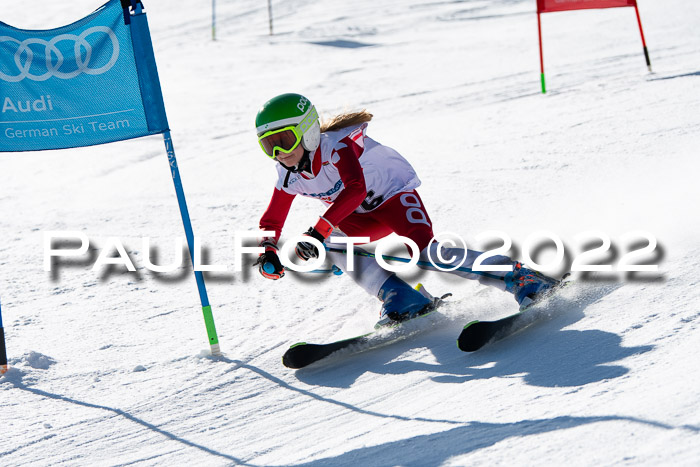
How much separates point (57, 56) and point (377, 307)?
97.5 inches

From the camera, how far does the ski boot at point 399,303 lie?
15.3 feet

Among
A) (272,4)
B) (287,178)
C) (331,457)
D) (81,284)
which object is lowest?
(331,457)

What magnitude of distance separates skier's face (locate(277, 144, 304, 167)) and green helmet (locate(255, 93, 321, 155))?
0.05 meters

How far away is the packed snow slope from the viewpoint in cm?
325

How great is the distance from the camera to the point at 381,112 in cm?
1196

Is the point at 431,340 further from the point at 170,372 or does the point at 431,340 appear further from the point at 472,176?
the point at 472,176

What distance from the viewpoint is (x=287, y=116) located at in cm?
428

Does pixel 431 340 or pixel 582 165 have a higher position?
pixel 582 165

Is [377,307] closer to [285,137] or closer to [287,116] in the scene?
[285,137]

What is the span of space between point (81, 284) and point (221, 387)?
2.45m

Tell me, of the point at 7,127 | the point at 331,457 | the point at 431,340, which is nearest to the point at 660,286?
the point at 431,340

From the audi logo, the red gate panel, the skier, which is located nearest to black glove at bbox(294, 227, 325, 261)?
the skier

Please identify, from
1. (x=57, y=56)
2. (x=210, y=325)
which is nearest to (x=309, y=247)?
(x=210, y=325)

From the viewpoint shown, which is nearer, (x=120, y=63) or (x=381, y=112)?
(x=120, y=63)
